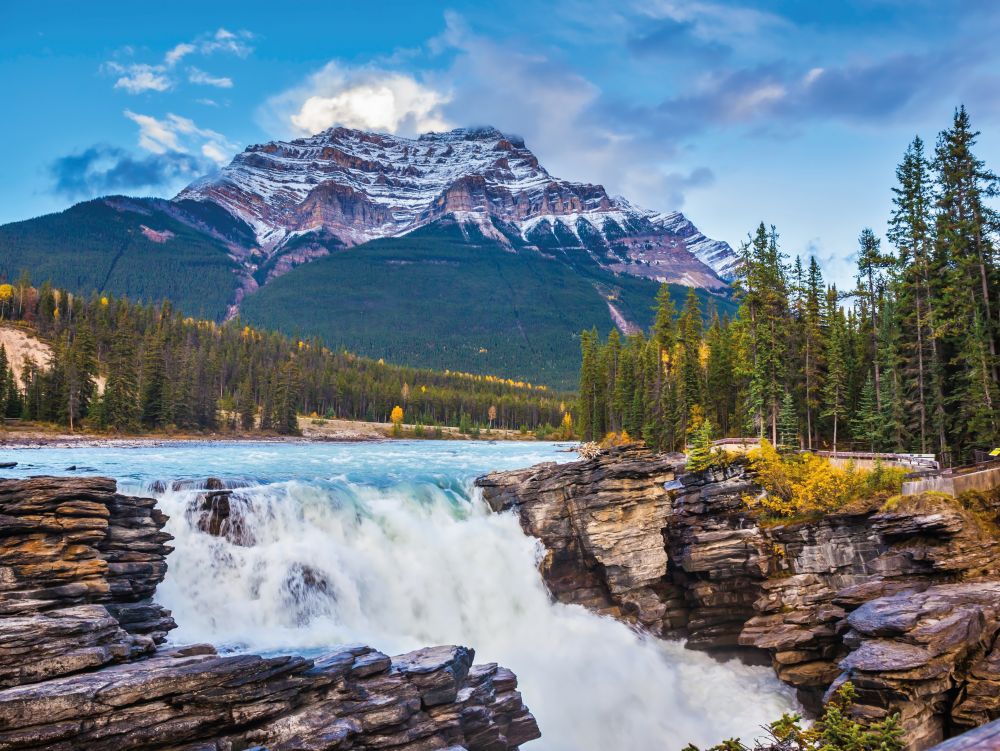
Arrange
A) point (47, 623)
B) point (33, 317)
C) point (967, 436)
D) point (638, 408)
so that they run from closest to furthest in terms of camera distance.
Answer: point (47, 623) → point (967, 436) → point (638, 408) → point (33, 317)

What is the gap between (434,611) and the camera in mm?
27094

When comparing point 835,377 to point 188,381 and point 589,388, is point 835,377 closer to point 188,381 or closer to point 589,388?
point 589,388

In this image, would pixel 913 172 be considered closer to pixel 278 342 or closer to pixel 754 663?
pixel 754 663

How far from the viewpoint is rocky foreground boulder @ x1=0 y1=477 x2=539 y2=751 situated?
11.6m

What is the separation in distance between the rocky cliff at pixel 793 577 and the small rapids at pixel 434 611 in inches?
77.6

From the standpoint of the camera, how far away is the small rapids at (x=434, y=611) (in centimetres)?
2256

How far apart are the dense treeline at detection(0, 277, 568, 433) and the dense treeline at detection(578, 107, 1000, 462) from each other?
75034 millimetres

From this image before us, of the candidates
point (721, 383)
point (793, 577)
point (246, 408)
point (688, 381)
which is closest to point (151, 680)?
point (793, 577)

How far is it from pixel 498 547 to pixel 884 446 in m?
27.9

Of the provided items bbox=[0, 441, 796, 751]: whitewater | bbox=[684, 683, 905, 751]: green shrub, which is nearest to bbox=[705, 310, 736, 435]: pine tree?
bbox=[0, 441, 796, 751]: whitewater

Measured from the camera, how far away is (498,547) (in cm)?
3256

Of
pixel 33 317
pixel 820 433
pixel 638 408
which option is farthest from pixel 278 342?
pixel 820 433

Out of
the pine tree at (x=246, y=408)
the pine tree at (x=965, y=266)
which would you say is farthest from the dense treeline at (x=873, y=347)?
the pine tree at (x=246, y=408)

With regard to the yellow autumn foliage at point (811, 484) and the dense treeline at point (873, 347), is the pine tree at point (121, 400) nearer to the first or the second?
the dense treeline at point (873, 347)
